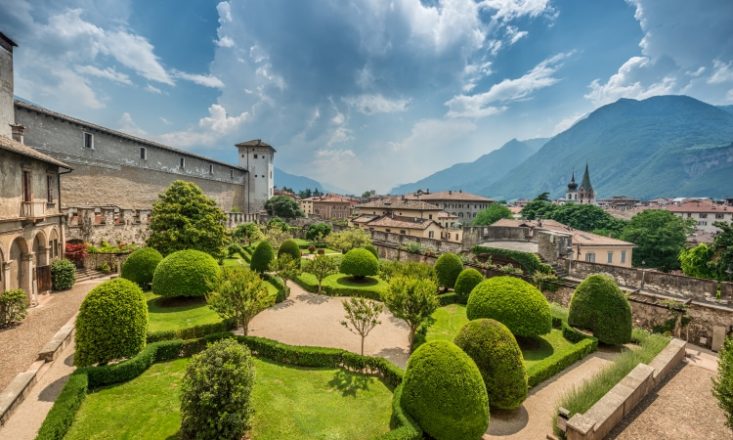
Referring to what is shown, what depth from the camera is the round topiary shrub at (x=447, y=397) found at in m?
6.75

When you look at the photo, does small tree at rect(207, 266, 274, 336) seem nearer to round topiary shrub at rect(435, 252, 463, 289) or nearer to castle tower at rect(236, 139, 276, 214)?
round topiary shrub at rect(435, 252, 463, 289)

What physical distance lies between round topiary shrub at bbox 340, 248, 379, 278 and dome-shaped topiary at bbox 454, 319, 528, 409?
41.0ft

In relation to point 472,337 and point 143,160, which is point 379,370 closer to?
point 472,337

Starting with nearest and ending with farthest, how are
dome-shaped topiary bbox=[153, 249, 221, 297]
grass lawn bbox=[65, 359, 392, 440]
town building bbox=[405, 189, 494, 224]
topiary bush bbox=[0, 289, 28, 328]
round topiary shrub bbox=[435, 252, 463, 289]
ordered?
grass lawn bbox=[65, 359, 392, 440]
topiary bush bbox=[0, 289, 28, 328]
dome-shaped topiary bbox=[153, 249, 221, 297]
round topiary shrub bbox=[435, 252, 463, 289]
town building bbox=[405, 189, 494, 224]

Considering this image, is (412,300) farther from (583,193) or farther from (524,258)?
(583,193)

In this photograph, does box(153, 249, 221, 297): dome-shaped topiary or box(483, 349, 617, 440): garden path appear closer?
box(483, 349, 617, 440): garden path

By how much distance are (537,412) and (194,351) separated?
36.4 feet

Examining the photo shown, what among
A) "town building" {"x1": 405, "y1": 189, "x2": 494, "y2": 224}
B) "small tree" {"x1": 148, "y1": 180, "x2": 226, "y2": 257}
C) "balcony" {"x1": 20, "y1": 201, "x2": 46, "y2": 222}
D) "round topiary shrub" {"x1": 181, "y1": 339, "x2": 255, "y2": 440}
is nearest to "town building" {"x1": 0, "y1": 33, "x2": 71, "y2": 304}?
"balcony" {"x1": 20, "y1": 201, "x2": 46, "y2": 222}

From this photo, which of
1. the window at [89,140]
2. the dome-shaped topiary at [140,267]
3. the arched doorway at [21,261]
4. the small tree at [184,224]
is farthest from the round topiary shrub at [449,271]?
the window at [89,140]

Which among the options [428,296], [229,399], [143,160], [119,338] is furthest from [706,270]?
[143,160]

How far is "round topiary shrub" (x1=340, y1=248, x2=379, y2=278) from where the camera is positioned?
68.8 feet

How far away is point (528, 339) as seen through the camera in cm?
1313

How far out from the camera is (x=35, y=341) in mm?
11109

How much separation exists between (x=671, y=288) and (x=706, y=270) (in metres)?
16.6
